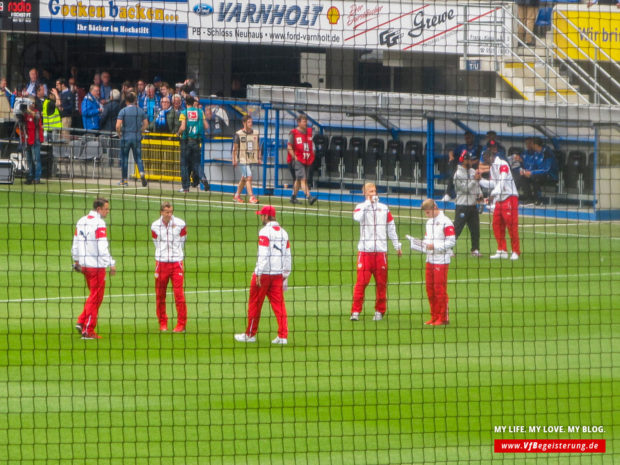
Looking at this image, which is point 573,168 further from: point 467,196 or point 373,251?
point 373,251

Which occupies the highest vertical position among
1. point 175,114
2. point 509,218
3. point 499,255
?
point 175,114

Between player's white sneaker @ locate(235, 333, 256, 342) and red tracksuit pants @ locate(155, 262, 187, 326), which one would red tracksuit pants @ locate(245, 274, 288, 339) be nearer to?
player's white sneaker @ locate(235, 333, 256, 342)

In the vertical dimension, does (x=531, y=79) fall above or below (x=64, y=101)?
above

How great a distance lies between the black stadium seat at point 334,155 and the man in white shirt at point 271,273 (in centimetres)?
1399

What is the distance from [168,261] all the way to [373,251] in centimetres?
265

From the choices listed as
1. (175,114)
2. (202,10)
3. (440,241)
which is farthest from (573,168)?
(440,241)

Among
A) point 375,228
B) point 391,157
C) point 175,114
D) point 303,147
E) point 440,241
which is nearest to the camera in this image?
point 440,241

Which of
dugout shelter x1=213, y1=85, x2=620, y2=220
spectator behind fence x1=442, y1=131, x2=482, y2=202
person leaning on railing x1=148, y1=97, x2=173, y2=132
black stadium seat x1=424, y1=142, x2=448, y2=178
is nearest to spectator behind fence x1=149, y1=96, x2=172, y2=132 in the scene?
person leaning on railing x1=148, y1=97, x2=173, y2=132

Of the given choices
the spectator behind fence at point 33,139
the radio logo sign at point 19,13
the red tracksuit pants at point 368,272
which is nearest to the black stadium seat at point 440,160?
the spectator behind fence at point 33,139

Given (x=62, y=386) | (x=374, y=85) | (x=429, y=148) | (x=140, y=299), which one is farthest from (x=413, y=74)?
(x=62, y=386)

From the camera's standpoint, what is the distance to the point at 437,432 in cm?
1012

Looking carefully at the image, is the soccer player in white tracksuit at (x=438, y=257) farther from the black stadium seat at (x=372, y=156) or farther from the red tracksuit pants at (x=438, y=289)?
the black stadium seat at (x=372, y=156)

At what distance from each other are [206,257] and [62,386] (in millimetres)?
Result: 7951

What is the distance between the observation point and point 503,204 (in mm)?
19016
